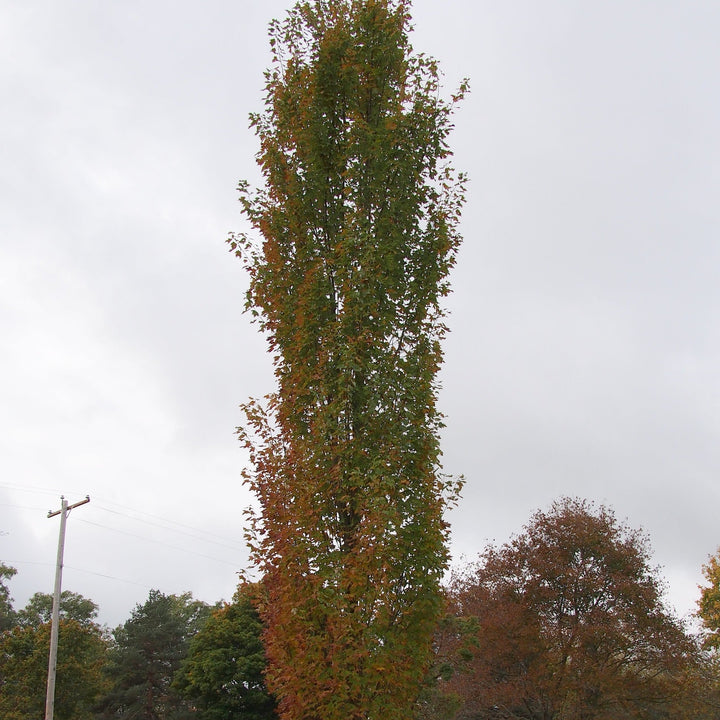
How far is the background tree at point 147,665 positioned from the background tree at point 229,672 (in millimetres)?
5815

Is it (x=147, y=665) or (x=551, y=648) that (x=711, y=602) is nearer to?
(x=551, y=648)

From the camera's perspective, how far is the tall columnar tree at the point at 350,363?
6371mm

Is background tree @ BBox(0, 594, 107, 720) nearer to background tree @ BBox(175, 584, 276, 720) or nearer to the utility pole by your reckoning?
background tree @ BBox(175, 584, 276, 720)

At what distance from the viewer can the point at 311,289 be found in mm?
7711

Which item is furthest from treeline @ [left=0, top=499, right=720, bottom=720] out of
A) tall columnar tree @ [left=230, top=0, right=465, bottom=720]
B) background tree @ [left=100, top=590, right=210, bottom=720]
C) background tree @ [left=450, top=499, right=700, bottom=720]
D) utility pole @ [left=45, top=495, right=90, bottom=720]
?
tall columnar tree @ [left=230, top=0, right=465, bottom=720]

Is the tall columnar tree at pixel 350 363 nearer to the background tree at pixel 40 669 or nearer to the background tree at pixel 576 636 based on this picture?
the background tree at pixel 576 636

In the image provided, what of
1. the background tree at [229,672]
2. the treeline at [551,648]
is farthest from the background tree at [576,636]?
the background tree at [229,672]

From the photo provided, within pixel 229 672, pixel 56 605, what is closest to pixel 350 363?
pixel 56 605

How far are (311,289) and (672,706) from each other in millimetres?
22068

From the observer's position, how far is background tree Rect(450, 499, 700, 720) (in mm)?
22203

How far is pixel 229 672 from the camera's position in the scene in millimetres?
28828

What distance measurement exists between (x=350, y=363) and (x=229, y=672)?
85.4 feet

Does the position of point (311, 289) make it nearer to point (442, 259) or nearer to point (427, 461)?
point (442, 259)

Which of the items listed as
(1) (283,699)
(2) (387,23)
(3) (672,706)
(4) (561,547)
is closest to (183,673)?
(4) (561,547)
